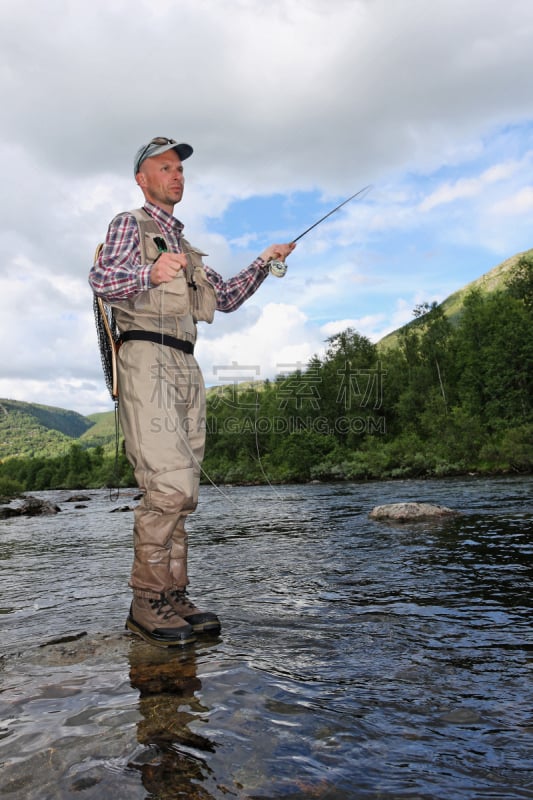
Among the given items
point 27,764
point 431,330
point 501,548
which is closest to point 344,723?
point 27,764

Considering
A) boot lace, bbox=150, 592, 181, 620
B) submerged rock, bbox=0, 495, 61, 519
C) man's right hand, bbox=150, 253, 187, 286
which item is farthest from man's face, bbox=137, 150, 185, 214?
submerged rock, bbox=0, 495, 61, 519

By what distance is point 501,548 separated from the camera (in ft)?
22.4

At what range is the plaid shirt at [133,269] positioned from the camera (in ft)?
12.7

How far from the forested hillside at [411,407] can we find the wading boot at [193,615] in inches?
1410

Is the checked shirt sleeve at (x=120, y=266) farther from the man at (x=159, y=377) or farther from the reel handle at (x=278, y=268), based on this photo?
the reel handle at (x=278, y=268)

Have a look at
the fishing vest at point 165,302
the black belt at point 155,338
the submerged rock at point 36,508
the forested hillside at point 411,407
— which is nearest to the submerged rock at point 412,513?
the fishing vest at point 165,302

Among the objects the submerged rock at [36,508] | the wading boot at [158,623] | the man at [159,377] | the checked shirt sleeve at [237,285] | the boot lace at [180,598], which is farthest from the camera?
the submerged rock at [36,508]

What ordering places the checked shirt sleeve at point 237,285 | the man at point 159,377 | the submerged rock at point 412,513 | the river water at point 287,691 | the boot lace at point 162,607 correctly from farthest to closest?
1. the submerged rock at point 412,513
2. the checked shirt sleeve at point 237,285
3. the man at point 159,377
4. the boot lace at point 162,607
5. the river water at point 287,691

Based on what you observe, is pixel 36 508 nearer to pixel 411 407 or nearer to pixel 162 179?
pixel 162 179

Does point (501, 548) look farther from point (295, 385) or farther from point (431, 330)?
point (295, 385)

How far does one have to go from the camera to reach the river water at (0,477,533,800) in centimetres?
197

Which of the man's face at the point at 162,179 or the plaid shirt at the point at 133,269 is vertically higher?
the man's face at the point at 162,179

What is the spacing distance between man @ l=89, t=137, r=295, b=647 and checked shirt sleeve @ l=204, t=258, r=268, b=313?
299 millimetres

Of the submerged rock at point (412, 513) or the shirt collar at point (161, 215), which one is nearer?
the shirt collar at point (161, 215)
